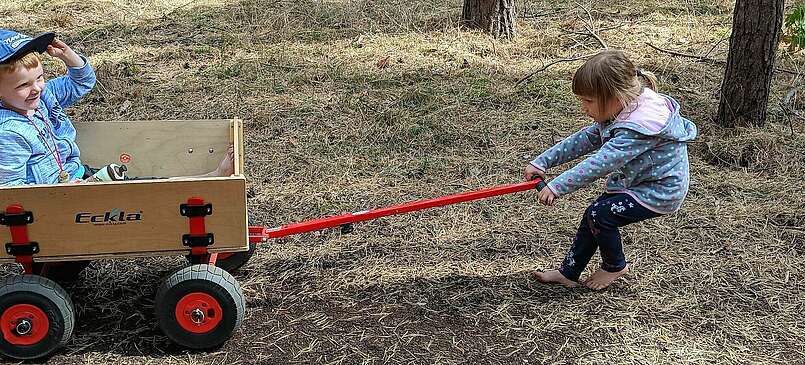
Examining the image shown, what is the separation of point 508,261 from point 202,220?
1.78 meters

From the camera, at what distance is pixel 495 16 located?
8.42 meters

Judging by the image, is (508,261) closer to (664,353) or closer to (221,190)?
(664,353)

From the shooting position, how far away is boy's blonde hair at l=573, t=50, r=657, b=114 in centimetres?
348

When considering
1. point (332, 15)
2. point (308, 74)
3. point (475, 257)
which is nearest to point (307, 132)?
point (308, 74)

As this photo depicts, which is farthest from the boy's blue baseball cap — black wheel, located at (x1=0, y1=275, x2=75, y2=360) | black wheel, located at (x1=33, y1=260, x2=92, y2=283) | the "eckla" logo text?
black wheel, located at (x1=33, y1=260, x2=92, y2=283)

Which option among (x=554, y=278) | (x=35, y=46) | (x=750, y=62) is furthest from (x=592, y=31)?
(x=35, y=46)

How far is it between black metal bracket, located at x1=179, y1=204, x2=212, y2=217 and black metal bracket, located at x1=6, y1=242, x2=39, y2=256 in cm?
62

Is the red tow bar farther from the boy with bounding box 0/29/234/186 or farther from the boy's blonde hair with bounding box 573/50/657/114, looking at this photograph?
the boy with bounding box 0/29/234/186

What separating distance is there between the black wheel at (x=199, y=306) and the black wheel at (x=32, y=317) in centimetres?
40

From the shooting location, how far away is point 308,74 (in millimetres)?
7359

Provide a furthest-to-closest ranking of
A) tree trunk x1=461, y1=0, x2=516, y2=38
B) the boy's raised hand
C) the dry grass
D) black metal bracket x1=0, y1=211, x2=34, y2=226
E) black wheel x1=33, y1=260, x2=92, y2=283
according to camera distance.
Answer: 1. tree trunk x1=461, y1=0, x2=516, y2=38
2. black wheel x1=33, y1=260, x2=92, y2=283
3. the boy's raised hand
4. the dry grass
5. black metal bracket x1=0, y1=211, x2=34, y2=226

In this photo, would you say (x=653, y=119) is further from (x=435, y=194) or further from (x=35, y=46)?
(x=35, y=46)

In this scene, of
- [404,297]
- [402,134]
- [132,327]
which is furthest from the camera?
[402,134]

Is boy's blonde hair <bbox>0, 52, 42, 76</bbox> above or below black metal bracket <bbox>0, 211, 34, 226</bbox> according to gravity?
above
